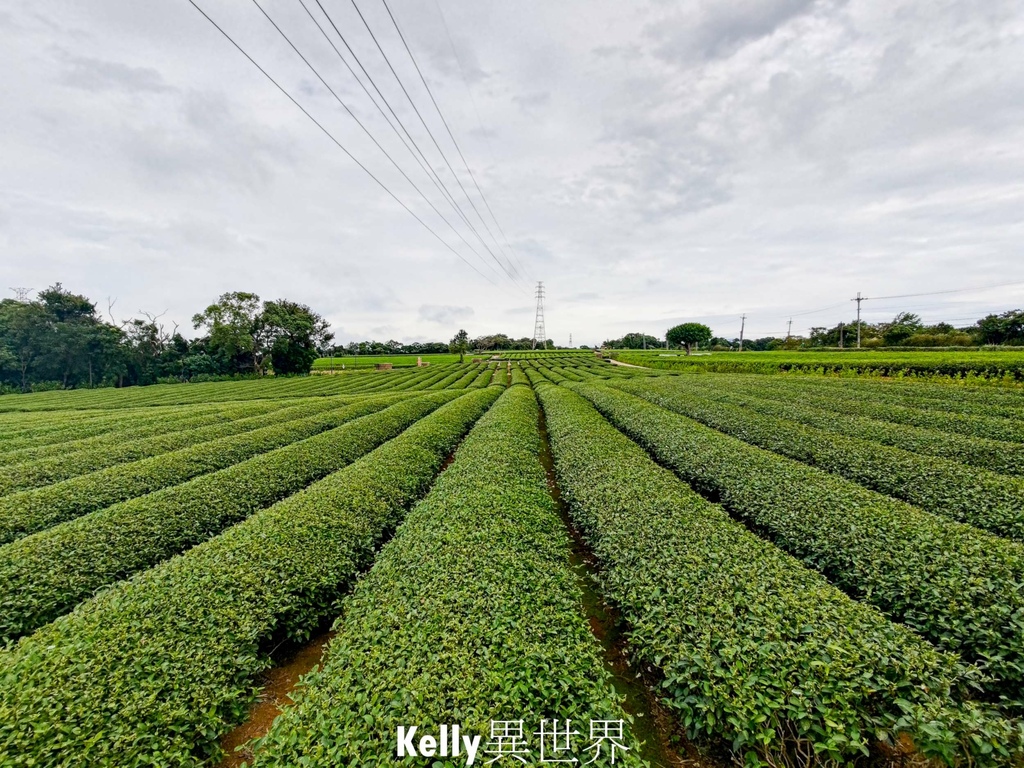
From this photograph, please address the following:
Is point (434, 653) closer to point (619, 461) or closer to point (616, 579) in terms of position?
point (616, 579)

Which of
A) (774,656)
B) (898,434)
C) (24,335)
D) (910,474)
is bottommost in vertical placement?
(774,656)

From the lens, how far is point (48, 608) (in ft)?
15.8

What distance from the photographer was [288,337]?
63219mm

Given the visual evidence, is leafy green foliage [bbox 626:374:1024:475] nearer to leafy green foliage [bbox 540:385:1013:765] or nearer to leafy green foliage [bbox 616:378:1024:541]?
leafy green foliage [bbox 616:378:1024:541]

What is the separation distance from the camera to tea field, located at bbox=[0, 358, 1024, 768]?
9.05ft

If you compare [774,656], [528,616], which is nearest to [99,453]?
[528,616]

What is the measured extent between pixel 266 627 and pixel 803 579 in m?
6.24

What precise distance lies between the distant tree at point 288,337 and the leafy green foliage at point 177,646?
66.0 m

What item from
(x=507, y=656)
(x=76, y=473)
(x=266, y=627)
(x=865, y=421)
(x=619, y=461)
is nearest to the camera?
(x=507, y=656)

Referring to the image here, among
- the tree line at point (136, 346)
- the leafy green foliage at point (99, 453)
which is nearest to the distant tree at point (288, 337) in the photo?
the tree line at point (136, 346)

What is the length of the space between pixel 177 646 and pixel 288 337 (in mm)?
69841

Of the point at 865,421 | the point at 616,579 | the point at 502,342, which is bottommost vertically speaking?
the point at 616,579

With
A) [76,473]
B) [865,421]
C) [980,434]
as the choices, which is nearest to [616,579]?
[865,421]

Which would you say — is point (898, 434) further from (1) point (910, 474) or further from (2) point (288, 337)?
(2) point (288, 337)
